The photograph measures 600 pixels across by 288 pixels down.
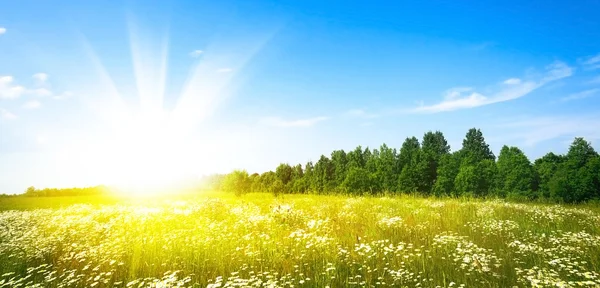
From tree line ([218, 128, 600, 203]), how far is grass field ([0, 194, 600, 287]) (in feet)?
35.0

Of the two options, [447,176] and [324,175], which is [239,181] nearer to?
[324,175]

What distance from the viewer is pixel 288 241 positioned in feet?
26.0

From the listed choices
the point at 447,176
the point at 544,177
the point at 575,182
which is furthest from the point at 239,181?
the point at 575,182

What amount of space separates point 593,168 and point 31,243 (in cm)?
3590

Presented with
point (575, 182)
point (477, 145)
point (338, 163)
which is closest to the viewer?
point (575, 182)

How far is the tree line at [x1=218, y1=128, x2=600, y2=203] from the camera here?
2669 centimetres

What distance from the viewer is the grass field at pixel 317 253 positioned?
5.58 metres

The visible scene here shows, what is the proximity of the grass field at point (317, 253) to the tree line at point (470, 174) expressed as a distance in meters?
10.7

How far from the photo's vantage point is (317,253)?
22.9 feet

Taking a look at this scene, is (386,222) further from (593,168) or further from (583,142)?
(583,142)

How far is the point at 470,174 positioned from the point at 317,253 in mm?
28816

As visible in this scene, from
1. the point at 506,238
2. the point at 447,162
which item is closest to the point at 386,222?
the point at 506,238

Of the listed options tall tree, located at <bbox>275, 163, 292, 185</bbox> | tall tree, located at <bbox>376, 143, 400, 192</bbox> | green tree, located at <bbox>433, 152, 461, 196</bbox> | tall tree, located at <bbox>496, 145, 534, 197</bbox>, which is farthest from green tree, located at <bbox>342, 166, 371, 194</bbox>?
tall tree, located at <bbox>275, 163, 292, 185</bbox>

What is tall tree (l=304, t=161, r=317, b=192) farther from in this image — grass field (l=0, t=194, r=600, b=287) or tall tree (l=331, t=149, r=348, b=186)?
grass field (l=0, t=194, r=600, b=287)
